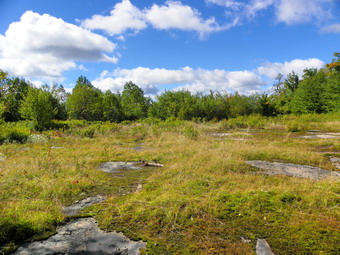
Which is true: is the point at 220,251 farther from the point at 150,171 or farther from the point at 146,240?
the point at 150,171

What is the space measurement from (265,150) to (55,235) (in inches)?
331

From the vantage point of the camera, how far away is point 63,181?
6090mm

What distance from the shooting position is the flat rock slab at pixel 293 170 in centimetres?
675

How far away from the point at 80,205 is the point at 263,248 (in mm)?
3399

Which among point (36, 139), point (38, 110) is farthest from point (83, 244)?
point (38, 110)

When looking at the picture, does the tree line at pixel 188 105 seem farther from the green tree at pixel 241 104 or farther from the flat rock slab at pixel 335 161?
the flat rock slab at pixel 335 161

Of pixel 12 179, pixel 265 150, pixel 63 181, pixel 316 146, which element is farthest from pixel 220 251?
pixel 316 146

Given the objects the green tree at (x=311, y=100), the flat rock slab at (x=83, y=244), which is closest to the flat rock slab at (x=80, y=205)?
the flat rock slab at (x=83, y=244)

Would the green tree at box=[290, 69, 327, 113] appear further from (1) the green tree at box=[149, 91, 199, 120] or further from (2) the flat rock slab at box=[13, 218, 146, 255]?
(2) the flat rock slab at box=[13, 218, 146, 255]

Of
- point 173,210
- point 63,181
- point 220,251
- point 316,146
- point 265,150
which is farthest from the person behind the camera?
point 316,146

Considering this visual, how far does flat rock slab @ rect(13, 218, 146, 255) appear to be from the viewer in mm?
3250

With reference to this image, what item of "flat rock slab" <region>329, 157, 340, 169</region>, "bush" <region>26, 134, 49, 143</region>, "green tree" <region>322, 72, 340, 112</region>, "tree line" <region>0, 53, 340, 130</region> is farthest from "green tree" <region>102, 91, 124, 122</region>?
"flat rock slab" <region>329, 157, 340, 169</region>

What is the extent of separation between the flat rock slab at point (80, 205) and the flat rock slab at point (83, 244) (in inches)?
27.0

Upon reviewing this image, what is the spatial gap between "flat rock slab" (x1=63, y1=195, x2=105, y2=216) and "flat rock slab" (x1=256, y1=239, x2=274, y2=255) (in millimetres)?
3120
